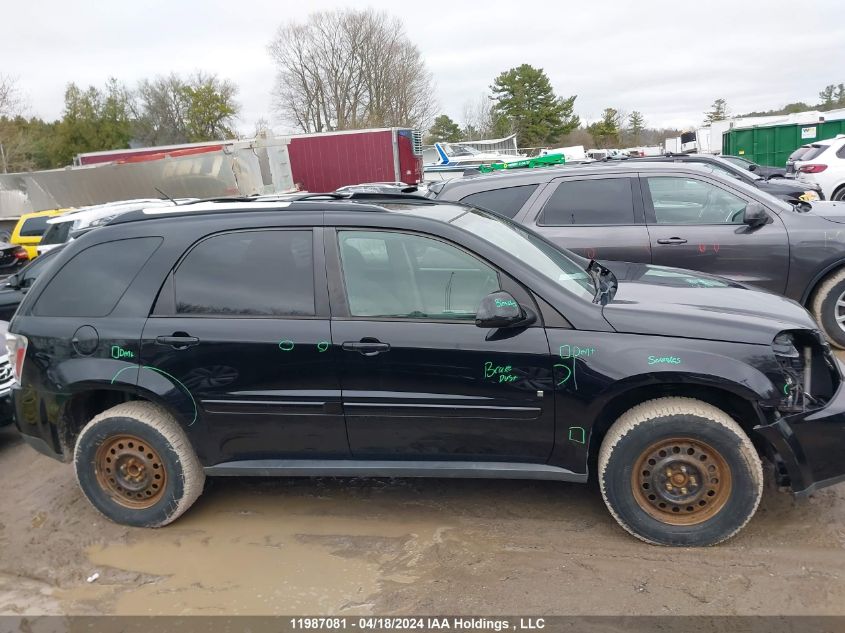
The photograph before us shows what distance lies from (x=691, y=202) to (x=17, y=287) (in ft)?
24.9

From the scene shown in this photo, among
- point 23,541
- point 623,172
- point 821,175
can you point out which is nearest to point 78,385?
point 23,541

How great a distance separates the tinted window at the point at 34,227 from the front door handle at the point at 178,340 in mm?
12184

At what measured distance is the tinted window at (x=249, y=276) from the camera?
348 cm

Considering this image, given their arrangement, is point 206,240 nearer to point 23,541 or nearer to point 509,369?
point 509,369

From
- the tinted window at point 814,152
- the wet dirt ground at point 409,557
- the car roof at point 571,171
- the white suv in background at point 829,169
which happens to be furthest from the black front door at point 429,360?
the tinted window at point 814,152

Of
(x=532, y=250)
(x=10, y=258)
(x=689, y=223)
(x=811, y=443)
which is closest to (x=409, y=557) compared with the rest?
(x=532, y=250)

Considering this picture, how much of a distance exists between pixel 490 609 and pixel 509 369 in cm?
110

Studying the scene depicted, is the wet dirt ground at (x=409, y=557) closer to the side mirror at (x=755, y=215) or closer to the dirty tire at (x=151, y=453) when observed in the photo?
the dirty tire at (x=151, y=453)

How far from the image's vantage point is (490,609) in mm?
2885

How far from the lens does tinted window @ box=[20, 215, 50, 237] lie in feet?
45.0

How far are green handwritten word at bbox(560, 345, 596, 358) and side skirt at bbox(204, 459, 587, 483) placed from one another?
61 centimetres

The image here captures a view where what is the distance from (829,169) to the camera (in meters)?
13.4

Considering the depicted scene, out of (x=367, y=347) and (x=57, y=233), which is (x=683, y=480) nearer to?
(x=367, y=347)

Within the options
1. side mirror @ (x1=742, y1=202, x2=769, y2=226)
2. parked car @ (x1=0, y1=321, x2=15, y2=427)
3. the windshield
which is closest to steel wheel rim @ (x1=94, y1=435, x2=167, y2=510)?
parked car @ (x1=0, y1=321, x2=15, y2=427)
